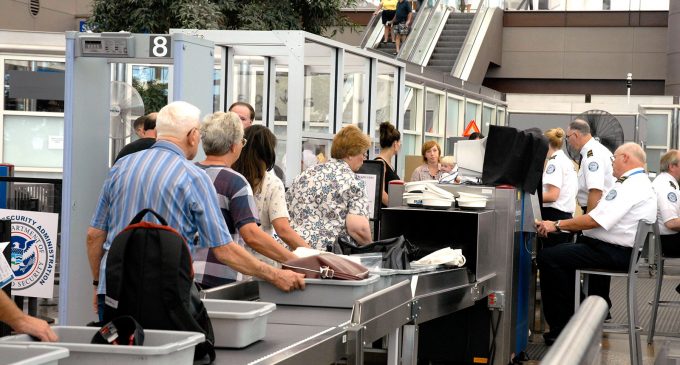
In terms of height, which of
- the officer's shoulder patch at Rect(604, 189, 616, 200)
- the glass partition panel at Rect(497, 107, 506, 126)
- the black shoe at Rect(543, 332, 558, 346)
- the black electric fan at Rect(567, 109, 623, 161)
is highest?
the glass partition panel at Rect(497, 107, 506, 126)

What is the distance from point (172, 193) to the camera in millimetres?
3857

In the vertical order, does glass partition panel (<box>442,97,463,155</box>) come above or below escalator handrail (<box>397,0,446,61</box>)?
below

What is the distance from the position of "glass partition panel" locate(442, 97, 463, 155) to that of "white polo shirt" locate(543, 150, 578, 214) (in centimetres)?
739

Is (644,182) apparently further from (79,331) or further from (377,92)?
(79,331)

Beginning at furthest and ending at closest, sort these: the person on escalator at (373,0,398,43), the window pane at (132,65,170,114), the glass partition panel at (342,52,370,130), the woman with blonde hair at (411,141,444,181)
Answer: the person on escalator at (373,0,398,43)
the window pane at (132,65,170,114)
the woman with blonde hair at (411,141,444,181)
the glass partition panel at (342,52,370,130)

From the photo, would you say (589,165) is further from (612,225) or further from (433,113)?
(433,113)

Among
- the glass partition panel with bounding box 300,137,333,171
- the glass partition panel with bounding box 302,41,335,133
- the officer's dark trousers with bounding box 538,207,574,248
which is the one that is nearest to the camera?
the glass partition panel with bounding box 300,137,333,171

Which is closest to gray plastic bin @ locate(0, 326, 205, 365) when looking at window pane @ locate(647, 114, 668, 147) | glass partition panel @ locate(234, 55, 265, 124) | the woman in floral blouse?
the woman in floral blouse

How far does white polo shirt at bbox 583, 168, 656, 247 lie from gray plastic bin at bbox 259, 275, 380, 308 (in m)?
3.64

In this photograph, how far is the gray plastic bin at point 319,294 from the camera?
4391mm

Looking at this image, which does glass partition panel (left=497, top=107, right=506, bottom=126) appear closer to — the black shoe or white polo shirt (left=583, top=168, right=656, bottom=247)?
the black shoe

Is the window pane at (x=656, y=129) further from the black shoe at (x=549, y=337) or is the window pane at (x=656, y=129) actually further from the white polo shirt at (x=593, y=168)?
the black shoe at (x=549, y=337)

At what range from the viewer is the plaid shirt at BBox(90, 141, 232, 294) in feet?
12.7

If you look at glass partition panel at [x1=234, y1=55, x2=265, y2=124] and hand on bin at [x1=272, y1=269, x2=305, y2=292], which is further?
glass partition panel at [x1=234, y1=55, x2=265, y2=124]
